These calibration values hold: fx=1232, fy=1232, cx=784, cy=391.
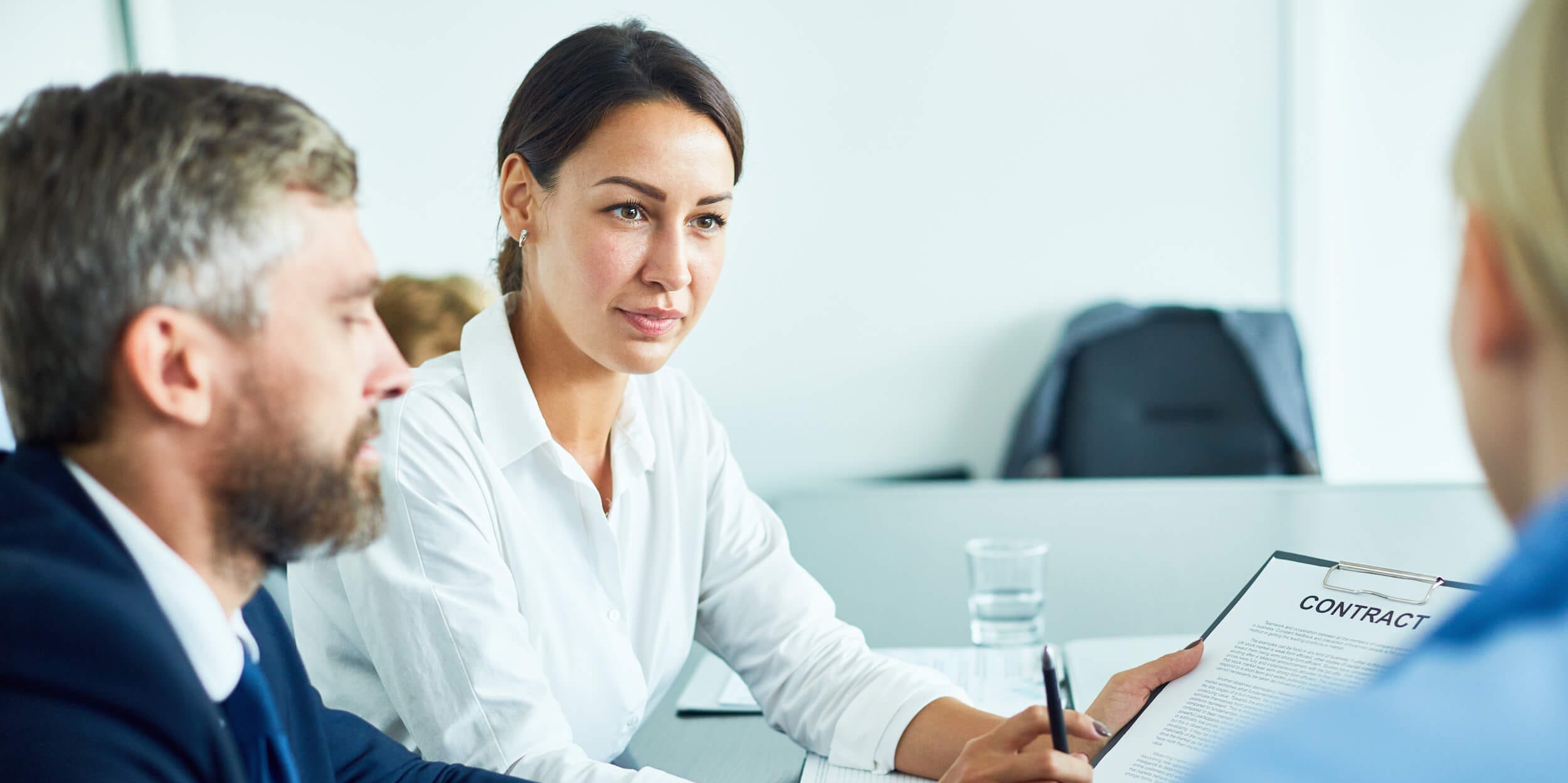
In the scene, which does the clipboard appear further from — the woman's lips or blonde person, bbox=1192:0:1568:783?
Answer: the woman's lips

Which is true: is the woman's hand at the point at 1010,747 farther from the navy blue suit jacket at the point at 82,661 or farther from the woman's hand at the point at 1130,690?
the navy blue suit jacket at the point at 82,661

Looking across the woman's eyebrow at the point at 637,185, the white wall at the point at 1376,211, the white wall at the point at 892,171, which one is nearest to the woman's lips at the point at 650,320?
the woman's eyebrow at the point at 637,185

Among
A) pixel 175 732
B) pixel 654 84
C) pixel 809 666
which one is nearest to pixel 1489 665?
pixel 175 732

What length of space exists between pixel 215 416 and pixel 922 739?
0.70 metres

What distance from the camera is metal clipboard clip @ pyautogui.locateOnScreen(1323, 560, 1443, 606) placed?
3.11 feet

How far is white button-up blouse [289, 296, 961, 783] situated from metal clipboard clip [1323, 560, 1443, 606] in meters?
0.40

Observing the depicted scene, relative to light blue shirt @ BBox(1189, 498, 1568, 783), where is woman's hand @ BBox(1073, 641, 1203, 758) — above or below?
below

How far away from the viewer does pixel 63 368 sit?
71 centimetres

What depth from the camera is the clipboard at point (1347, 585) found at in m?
0.95

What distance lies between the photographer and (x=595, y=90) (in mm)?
1302

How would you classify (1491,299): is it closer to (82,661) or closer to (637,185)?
(82,661)

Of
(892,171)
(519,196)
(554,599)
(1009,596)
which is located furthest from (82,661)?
(892,171)

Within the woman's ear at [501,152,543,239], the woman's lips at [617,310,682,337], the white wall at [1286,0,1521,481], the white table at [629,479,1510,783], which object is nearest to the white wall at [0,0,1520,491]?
the white wall at [1286,0,1521,481]

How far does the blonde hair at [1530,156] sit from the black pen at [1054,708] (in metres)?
0.49
